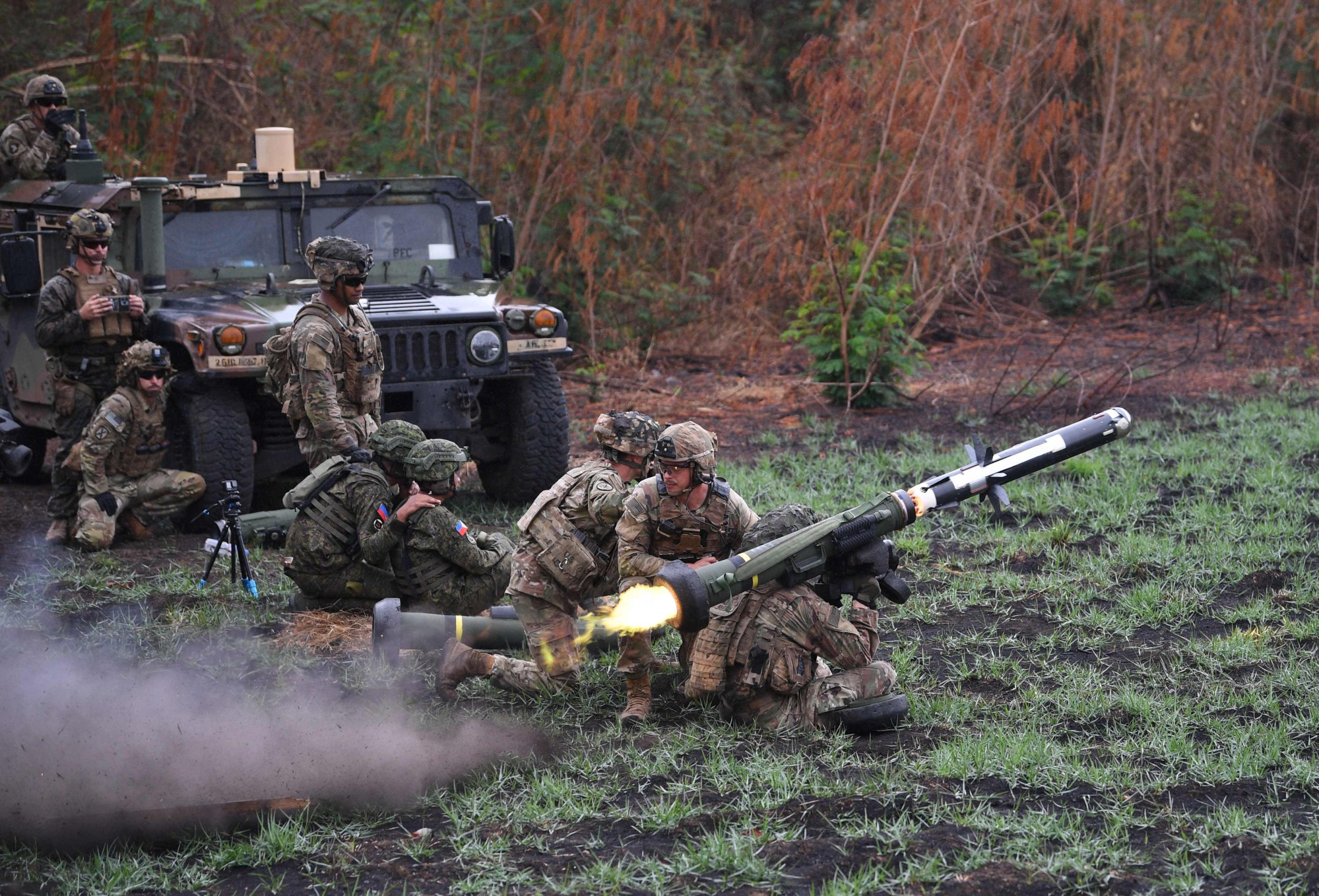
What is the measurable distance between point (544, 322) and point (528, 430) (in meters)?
0.63

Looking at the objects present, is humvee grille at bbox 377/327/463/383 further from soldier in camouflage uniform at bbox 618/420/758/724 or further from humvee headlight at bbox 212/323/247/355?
soldier in camouflage uniform at bbox 618/420/758/724

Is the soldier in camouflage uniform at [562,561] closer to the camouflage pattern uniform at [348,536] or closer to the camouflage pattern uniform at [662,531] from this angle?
the camouflage pattern uniform at [662,531]

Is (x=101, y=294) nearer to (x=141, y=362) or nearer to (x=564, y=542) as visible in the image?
(x=141, y=362)

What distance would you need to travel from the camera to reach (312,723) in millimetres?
4906

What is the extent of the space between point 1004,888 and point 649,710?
67.3 inches

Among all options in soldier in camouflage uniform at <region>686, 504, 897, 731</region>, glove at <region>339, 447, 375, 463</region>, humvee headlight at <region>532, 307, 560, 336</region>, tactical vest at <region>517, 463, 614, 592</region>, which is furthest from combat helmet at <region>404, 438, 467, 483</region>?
humvee headlight at <region>532, 307, 560, 336</region>

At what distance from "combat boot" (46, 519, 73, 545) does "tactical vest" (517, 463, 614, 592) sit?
335 centimetres

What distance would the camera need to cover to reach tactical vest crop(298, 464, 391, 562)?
241 inches

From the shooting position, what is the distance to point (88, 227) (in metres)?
7.50

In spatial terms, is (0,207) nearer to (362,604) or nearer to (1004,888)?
(362,604)

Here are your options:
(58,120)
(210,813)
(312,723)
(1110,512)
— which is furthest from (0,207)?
(1110,512)

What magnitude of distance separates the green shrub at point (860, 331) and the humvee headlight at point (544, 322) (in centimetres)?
318

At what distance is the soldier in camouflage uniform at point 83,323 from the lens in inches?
296

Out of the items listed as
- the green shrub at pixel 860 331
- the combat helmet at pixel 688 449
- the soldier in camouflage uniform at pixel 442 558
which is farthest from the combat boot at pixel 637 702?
the green shrub at pixel 860 331
